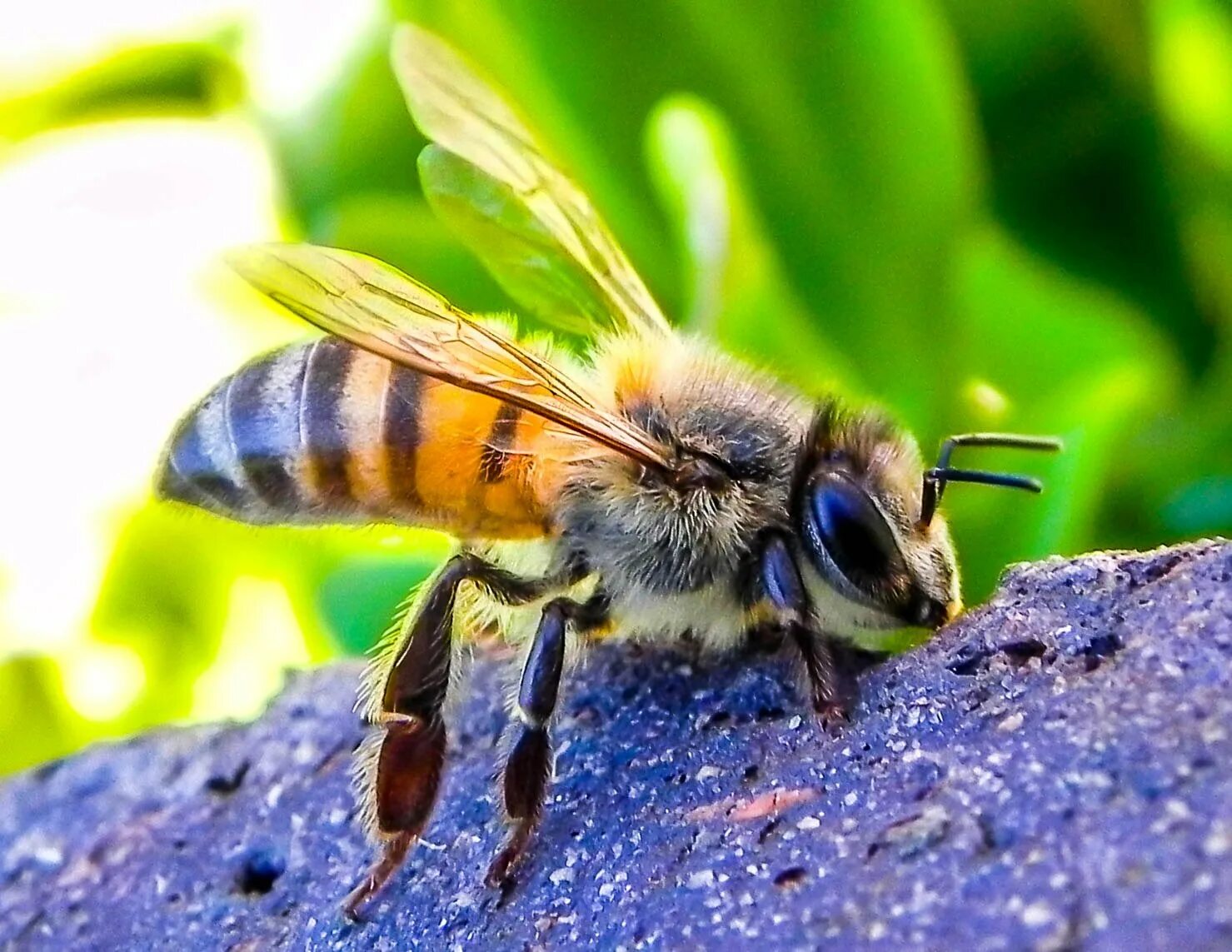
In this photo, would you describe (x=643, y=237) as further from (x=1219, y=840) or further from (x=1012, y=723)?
(x=1219, y=840)

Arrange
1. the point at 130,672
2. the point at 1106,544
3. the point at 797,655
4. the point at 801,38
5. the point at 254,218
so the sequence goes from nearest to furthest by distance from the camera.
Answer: the point at 797,655
the point at 1106,544
the point at 801,38
the point at 130,672
the point at 254,218

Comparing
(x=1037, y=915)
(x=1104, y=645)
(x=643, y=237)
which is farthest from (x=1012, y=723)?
(x=643, y=237)

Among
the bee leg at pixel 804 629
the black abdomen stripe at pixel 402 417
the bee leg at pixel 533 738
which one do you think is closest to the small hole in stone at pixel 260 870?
the bee leg at pixel 533 738

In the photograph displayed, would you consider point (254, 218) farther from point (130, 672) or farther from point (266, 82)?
point (130, 672)

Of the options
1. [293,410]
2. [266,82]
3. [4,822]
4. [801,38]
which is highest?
[801,38]

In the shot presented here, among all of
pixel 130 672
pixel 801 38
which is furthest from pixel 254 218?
pixel 801 38

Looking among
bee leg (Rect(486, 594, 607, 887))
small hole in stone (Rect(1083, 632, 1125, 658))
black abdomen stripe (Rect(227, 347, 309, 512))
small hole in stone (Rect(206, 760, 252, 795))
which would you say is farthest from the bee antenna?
small hole in stone (Rect(206, 760, 252, 795))
